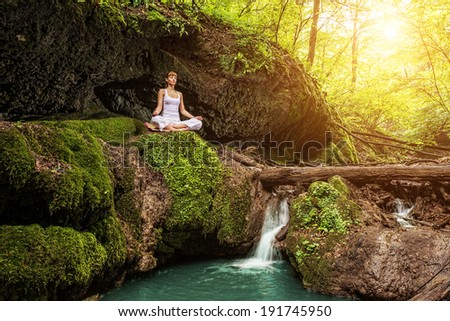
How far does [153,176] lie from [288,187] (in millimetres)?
4046

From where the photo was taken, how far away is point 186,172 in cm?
634

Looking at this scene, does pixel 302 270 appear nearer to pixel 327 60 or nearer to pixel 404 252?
pixel 404 252

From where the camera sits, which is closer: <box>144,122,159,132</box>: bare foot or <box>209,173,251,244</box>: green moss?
<box>209,173,251,244</box>: green moss

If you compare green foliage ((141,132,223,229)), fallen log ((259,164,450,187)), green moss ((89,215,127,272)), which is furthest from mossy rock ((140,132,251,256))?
green moss ((89,215,127,272))

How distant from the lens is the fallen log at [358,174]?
7522 millimetres

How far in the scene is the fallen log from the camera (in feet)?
24.7

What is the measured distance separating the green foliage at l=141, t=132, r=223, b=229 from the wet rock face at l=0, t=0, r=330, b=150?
2026mm

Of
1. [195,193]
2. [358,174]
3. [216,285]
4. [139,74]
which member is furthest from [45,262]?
[358,174]

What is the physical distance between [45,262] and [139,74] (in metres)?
5.40

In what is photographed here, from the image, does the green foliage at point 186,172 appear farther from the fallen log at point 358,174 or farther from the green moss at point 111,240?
the fallen log at point 358,174

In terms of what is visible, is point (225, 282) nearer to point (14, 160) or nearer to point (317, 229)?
point (317, 229)

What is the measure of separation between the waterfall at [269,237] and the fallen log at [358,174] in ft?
1.93

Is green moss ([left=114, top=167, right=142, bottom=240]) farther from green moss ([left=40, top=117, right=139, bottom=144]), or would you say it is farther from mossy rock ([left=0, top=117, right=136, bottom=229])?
green moss ([left=40, top=117, right=139, bottom=144])
